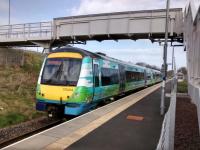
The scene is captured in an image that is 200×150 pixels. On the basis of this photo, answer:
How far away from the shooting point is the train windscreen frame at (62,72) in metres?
13.7

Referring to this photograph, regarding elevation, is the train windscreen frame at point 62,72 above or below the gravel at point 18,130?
A: above

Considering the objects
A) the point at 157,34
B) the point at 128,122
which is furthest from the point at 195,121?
the point at 157,34

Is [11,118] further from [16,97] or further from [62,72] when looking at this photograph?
[16,97]

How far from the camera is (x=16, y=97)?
21703mm

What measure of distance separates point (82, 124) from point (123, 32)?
1758cm

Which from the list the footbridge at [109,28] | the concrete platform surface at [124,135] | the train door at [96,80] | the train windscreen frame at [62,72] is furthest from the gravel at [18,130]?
the footbridge at [109,28]

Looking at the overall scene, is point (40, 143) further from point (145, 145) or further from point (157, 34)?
point (157, 34)

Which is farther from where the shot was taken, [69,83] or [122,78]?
[122,78]

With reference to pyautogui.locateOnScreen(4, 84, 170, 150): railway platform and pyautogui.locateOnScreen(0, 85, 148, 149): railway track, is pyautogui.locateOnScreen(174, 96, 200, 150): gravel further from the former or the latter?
pyautogui.locateOnScreen(0, 85, 148, 149): railway track

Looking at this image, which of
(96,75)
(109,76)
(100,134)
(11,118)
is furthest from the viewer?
(109,76)

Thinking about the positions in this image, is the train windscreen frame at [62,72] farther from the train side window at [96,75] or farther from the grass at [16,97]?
the grass at [16,97]

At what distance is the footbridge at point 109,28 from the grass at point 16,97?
4484 mm

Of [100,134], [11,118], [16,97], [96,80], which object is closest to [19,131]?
[11,118]

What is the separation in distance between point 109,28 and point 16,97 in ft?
35.4
